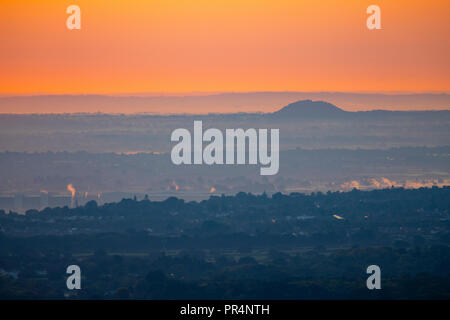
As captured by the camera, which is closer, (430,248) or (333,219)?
(430,248)

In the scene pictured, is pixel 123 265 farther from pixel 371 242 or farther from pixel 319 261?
pixel 371 242
